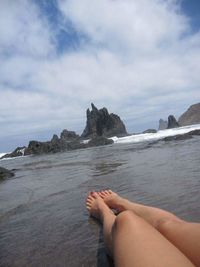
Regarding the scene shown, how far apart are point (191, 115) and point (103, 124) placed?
6281 cm

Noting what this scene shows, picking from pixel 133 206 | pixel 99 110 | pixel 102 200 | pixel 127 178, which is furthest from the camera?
pixel 99 110

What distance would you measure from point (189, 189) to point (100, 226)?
174cm

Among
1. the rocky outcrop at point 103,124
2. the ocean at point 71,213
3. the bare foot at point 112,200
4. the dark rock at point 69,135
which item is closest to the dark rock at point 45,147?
the dark rock at point 69,135

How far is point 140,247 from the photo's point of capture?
6.67 feet

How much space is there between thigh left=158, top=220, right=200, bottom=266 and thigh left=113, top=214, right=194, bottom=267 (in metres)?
0.11

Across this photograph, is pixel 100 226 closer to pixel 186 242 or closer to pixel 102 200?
pixel 102 200

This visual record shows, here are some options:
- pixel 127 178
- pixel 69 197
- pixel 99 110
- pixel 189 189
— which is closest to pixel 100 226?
pixel 189 189

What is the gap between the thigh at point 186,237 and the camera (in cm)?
207

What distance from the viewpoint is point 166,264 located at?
6.08 feet

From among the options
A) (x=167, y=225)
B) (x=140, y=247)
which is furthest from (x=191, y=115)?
(x=140, y=247)

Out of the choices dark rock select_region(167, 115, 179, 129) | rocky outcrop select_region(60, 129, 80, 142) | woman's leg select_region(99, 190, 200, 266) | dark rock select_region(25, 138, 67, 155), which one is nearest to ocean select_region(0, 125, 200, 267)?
woman's leg select_region(99, 190, 200, 266)

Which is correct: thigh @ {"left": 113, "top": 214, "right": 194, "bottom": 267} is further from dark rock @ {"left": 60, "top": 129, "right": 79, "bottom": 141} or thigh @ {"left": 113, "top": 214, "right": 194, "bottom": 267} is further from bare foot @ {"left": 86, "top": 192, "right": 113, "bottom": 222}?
dark rock @ {"left": 60, "top": 129, "right": 79, "bottom": 141}

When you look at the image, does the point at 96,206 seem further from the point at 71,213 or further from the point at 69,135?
the point at 69,135

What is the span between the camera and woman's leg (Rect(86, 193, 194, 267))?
6.22ft
